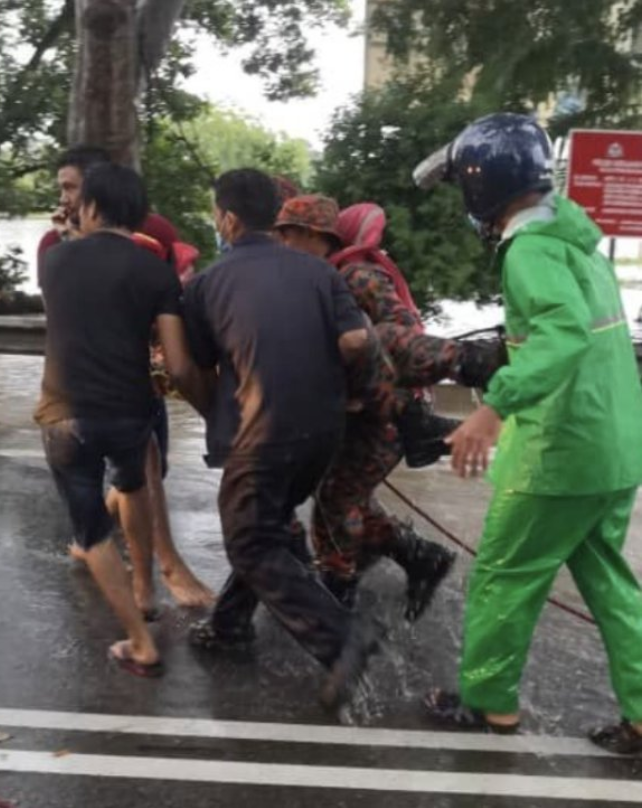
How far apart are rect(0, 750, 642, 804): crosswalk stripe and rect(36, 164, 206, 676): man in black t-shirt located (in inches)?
25.6

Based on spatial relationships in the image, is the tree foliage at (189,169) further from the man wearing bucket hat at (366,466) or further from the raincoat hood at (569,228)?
the raincoat hood at (569,228)

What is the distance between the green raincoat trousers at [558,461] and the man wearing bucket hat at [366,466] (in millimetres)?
653

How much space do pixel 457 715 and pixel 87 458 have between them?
58.6 inches

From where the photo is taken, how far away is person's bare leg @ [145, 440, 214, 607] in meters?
4.91

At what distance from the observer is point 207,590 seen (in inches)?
197

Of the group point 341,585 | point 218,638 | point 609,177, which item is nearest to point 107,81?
point 341,585

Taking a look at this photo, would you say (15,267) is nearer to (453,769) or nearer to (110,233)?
(110,233)

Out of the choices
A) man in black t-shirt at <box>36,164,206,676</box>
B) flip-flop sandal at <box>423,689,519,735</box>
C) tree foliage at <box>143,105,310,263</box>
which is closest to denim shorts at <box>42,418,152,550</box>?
man in black t-shirt at <box>36,164,206,676</box>

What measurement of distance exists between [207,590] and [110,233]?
66.0 inches

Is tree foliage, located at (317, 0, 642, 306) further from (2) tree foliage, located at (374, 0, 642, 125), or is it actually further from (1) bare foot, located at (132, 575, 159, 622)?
(1) bare foot, located at (132, 575, 159, 622)

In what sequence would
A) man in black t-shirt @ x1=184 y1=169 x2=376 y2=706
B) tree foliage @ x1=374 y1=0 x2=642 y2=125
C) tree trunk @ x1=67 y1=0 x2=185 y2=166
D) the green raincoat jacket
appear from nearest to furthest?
the green raincoat jacket, man in black t-shirt @ x1=184 y1=169 x2=376 y2=706, tree trunk @ x1=67 y1=0 x2=185 y2=166, tree foliage @ x1=374 y1=0 x2=642 y2=125

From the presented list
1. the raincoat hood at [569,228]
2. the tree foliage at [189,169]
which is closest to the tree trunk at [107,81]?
the raincoat hood at [569,228]

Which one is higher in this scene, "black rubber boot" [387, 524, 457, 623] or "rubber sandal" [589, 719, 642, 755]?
"black rubber boot" [387, 524, 457, 623]

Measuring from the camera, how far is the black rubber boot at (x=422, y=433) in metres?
4.47
